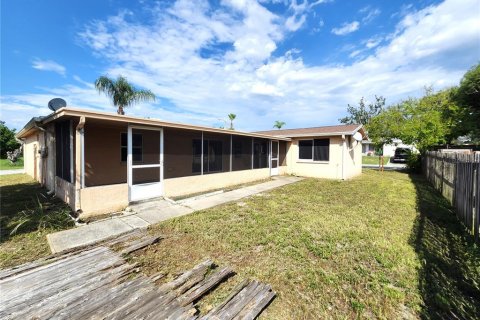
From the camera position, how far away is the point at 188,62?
12.9 metres

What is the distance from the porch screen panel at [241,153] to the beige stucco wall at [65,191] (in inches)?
248

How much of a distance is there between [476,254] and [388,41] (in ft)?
38.1

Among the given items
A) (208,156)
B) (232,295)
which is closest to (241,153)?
(208,156)

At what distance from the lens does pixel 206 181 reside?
29.2 feet

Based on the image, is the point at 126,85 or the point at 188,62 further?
the point at 126,85

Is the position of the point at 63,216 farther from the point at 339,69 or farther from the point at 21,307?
the point at 339,69

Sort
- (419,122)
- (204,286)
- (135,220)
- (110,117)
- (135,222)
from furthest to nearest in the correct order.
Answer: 1. (419,122)
2. (110,117)
3. (135,220)
4. (135,222)
5. (204,286)

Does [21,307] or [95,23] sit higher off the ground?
[95,23]

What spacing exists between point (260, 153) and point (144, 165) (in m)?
6.93

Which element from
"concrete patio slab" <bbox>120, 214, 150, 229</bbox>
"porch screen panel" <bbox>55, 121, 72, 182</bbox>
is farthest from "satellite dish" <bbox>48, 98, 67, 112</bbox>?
"concrete patio slab" <bbox>120, 214, 150, 229</bbox>

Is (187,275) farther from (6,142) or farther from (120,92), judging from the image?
(6,142)

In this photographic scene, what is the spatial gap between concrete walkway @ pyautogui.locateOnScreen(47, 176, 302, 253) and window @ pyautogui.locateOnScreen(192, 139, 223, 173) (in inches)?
62.7

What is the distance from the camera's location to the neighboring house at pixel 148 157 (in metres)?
5.65

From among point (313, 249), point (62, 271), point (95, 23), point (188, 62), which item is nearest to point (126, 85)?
point (188, 62)
